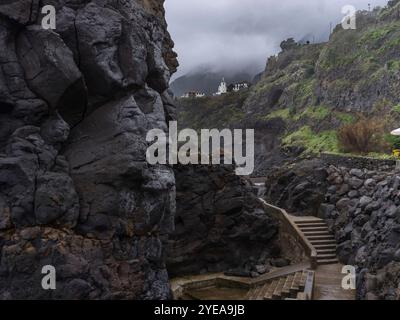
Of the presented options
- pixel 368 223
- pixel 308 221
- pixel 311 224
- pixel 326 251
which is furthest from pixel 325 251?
pixel 368 223

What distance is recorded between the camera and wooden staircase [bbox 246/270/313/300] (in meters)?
16.4

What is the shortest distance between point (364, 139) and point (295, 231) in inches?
345

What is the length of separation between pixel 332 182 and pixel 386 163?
4.33 metres

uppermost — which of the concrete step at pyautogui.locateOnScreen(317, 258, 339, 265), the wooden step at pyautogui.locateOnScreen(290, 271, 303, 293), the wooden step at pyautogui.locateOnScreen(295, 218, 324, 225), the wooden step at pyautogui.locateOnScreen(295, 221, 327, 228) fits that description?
the wooden step at pyautogui.locateOnScreen(295, 218, 324, 225)

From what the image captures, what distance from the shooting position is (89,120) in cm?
1513

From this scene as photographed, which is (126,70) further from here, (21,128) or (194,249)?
(194,249)

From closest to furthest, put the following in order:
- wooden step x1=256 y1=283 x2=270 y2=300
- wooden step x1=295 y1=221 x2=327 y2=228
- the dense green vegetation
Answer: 1. wooden step x1=256 y1=283 x2=270 y2=300
2. wooden step x1=295 y1=221 x2=327 y2=228
3. the dense green vegetation

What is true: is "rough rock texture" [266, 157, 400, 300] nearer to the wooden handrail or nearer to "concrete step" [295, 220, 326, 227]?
"concrete step" [295, 220, 326, 227]

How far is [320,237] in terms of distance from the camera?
71.5 feet

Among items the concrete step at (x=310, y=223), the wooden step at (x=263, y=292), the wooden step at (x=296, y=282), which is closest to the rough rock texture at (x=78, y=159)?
the wooden step at (x=263, y=292)

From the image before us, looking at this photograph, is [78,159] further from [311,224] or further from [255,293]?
[311,224]

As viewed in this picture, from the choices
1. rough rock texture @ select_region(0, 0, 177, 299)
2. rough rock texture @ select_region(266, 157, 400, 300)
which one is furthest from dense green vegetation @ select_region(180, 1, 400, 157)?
rough rock texture @ select_region(0, 0, 177, 299)

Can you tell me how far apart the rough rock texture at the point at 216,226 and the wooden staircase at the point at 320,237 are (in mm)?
1964

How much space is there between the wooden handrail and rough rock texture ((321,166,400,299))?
1469 mm
